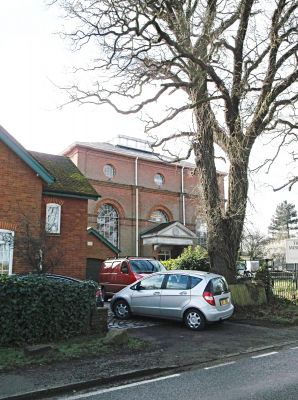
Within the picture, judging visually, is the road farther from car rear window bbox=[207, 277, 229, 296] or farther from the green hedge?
car rear window bbox=[207, 277, 229, 296]

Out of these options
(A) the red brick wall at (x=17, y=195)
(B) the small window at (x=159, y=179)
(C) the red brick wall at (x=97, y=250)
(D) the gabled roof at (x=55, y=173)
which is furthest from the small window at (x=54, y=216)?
(B) the small window at (x=159, y=179)

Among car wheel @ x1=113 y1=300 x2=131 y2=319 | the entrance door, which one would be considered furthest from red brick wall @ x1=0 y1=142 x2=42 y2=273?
the entrance door

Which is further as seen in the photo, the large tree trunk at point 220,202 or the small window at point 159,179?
the small window at point 159,179

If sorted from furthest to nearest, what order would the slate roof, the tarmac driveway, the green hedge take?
1. the slate roof
2. the green hedge
3. the tarmac driveway

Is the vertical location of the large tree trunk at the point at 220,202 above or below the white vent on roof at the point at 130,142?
below

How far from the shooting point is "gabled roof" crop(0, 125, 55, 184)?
17.5 meters

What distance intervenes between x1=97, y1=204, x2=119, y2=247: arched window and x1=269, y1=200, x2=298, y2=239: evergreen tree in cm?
6277

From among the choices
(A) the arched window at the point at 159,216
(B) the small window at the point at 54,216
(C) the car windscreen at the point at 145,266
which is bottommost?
(C) the car windscreen at the point at 145,266

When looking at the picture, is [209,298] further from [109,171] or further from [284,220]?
[284,220]

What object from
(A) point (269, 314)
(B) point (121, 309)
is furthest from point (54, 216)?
(A) point (269, 314)

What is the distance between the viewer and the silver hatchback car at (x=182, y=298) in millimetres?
12602

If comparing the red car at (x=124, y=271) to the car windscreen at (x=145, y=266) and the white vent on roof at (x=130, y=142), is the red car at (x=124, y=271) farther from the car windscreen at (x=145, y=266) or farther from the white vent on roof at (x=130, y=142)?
the white vent on roof at (x=130, y=142)

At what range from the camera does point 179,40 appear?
51.1 feet

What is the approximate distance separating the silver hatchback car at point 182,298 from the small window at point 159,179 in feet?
102
